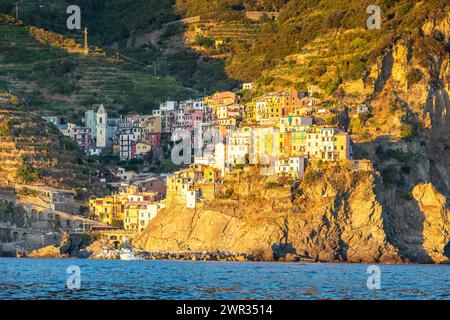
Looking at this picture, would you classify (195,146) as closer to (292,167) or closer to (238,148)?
(238,148)

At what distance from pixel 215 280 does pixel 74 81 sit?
78.6 m

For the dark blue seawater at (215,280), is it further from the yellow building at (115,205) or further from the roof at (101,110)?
the roof at (101,110)

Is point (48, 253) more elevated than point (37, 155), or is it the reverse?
point (37, 155)

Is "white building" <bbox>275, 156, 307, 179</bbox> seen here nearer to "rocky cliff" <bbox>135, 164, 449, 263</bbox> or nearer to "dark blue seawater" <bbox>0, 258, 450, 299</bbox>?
"rocky cliff" <bbox>135, 164, 449, 263</bbox>

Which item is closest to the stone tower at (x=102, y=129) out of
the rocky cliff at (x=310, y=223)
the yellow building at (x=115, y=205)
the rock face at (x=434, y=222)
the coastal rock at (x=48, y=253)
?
the yellow building at (x=115, y=205)

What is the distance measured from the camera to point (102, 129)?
15875cm

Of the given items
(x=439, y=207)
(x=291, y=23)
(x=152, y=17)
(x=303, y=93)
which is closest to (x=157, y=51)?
(x=152, y=17)

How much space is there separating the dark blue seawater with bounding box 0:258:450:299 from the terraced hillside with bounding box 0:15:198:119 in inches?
1967

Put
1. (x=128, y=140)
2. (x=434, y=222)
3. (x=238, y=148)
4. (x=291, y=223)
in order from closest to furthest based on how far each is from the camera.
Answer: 1. (x=291, y=223)
2. (x=434, y=222)
3. (x=238, y=148)
4. (x=128, y=140)

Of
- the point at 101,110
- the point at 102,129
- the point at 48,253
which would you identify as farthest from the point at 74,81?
the point at 48,253
